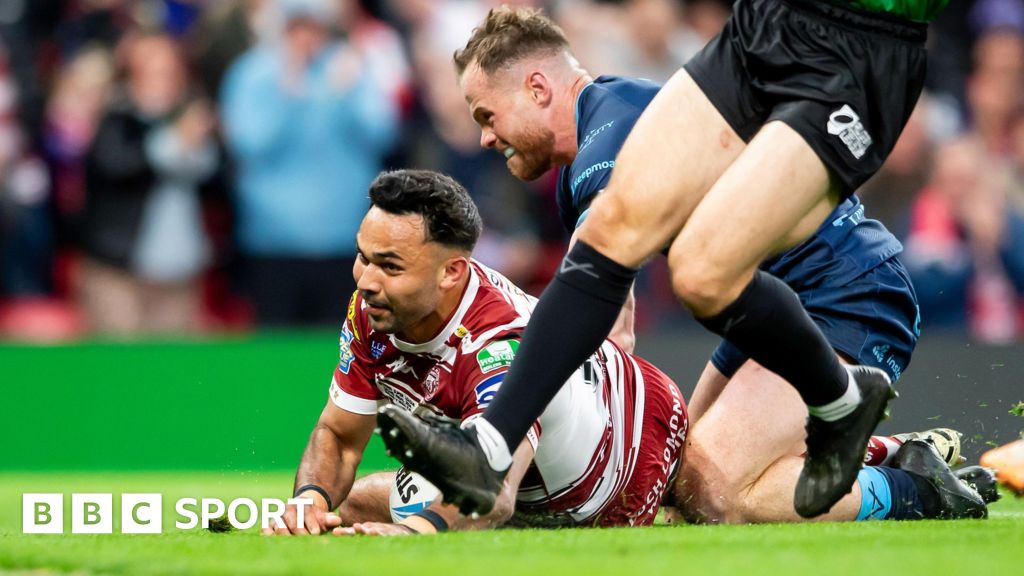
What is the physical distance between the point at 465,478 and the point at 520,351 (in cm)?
43

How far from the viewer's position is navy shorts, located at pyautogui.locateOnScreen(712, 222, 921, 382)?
5.75 metres

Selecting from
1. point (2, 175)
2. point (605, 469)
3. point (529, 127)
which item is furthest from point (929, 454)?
point (2, 175)

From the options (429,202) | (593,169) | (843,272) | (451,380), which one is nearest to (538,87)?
(593,169)

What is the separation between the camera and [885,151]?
164 inches

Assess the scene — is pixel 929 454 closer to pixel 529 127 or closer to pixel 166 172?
pixel 529 127

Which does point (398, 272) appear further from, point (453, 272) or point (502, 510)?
point (502, 510)

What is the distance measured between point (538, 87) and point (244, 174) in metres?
4.46

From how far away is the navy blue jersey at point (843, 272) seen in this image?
573 centimetres

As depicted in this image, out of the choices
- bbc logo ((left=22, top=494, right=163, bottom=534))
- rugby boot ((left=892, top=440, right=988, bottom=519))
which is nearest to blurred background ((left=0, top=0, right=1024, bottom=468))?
rugby boot ((left=892, top=440, right=988, bottom=519))

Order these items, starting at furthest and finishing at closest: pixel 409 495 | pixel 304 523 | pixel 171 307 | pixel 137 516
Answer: pixel 171 307 < pixel 137 516 < pixel 409 495 < pixel 304 523

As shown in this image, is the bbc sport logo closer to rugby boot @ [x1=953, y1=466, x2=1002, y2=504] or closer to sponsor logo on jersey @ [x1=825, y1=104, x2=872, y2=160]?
sponsor logo on jersey @ [x1=825, y1=104, x2=872, y2=160]

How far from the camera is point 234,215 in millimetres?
→ 10219

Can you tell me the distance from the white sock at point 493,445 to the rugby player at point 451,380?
0.52m

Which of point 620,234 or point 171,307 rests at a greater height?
point 620,234
